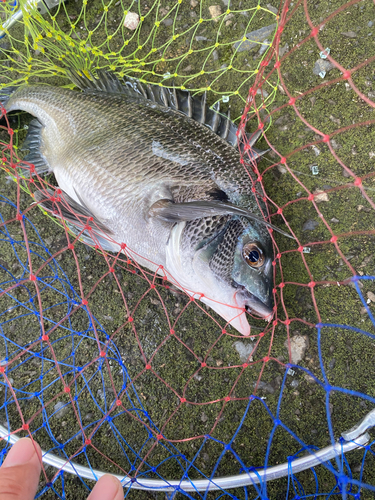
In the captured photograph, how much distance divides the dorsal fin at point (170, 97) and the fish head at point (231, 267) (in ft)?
2.22

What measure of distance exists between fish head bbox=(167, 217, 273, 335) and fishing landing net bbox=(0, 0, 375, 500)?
0.94 ft

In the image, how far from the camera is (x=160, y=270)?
2121mm

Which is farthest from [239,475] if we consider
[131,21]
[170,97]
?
[131,21]

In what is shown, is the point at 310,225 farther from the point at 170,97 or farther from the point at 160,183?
the point at 170,97

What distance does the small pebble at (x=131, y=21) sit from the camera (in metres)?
2.76

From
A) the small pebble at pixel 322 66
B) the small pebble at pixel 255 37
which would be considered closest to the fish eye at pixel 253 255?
the small pebble at pixel 322 66

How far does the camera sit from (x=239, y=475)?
173 centimetres

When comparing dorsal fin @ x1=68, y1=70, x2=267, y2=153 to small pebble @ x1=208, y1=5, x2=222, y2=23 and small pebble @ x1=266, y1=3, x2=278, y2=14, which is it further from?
small pebble @ x1=266, y1=3, x2=278, y2=14

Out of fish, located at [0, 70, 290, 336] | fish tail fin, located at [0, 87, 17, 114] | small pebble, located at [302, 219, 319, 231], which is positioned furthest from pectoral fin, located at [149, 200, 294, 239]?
fish tail fin, located at [0, 87, 17, 114]

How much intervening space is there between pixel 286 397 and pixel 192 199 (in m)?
1.41

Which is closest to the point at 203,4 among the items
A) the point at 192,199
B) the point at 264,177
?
the point at 264,177

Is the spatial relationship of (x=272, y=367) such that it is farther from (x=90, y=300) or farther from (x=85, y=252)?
(x=85, y=252)

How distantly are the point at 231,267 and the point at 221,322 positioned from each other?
0.61 metres

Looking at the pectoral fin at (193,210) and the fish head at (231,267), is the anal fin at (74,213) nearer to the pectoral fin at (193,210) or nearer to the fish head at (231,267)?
the pectoral fin at (193,210)
